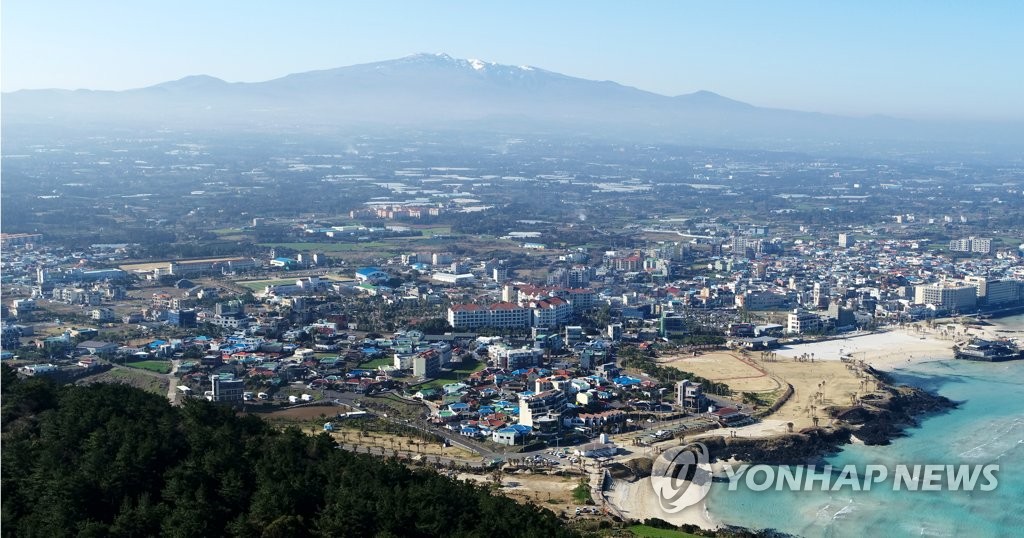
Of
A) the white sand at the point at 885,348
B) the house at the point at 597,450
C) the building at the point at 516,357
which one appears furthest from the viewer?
the white sand at the point at 885,348

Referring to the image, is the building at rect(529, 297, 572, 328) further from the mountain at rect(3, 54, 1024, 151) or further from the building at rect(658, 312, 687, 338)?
the mountain at rect(3, 54, 1024, 151)

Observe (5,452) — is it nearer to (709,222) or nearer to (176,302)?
(176,302)

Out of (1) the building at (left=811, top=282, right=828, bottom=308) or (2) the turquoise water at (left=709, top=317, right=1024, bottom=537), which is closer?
(2) the turquoise water at (left=709, top=317, right=1024, bottom=537)

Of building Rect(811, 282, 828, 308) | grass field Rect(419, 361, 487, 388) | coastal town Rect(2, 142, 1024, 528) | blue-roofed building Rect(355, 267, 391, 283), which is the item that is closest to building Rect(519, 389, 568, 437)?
coastal town Rect(2, 142, 1024, 528)

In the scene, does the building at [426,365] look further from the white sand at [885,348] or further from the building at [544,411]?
the white sand at [885,348]

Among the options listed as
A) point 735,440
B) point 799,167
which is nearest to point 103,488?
point 735,440

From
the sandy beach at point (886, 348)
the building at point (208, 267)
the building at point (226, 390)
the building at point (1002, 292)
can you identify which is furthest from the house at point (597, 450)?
the building at point (208, 267)
